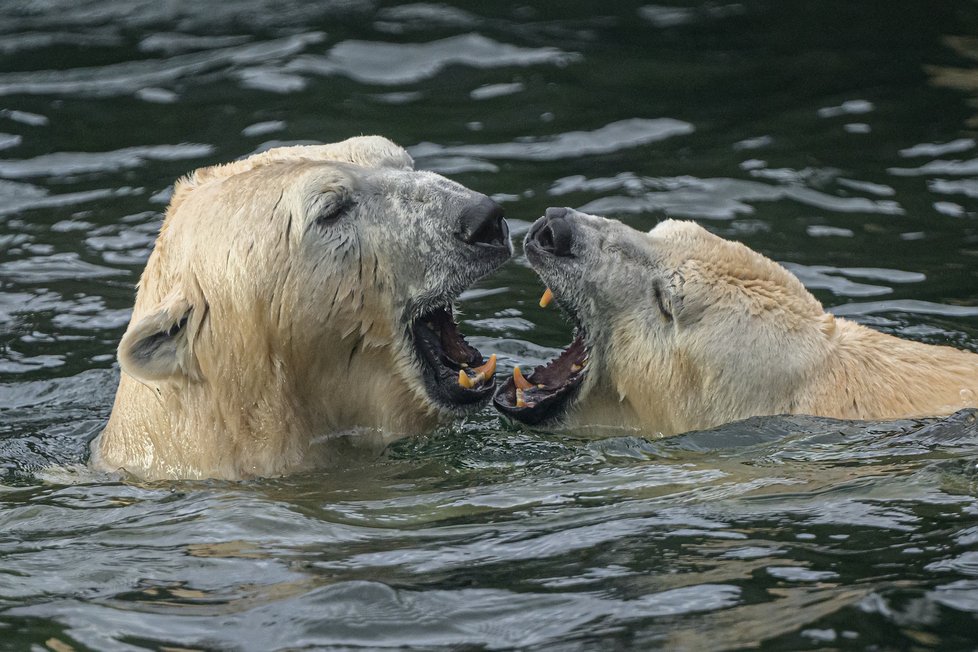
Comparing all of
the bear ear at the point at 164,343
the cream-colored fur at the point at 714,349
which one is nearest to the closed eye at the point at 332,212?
the bear ear at the point at 164,343

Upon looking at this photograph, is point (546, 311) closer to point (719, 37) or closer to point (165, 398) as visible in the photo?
point (165, 398)

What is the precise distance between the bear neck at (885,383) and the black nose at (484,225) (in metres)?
1.42

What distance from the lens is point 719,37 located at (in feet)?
37.9

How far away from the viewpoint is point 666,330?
581 cm

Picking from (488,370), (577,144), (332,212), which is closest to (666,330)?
(488,370)

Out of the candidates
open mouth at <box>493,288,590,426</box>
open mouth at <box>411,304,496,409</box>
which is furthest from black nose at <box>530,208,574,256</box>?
open mouth at <box>411,304,496,409</box>

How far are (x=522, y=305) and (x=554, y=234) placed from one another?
7.86ft

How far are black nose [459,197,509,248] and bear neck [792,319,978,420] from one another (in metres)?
1.42

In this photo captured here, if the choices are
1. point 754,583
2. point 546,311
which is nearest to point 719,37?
point 546,311

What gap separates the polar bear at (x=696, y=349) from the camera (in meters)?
5.71

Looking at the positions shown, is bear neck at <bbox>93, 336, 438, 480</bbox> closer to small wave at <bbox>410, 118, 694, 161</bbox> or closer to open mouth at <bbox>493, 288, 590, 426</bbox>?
open mouth at <bbox>493, 288, 590, 426</bbox>

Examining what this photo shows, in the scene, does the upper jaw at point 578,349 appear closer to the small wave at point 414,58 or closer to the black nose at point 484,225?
the black nose at point 484,225

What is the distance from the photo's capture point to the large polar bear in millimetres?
5305

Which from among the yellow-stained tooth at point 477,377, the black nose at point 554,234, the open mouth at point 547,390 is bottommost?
the open mouth at point 547,390
